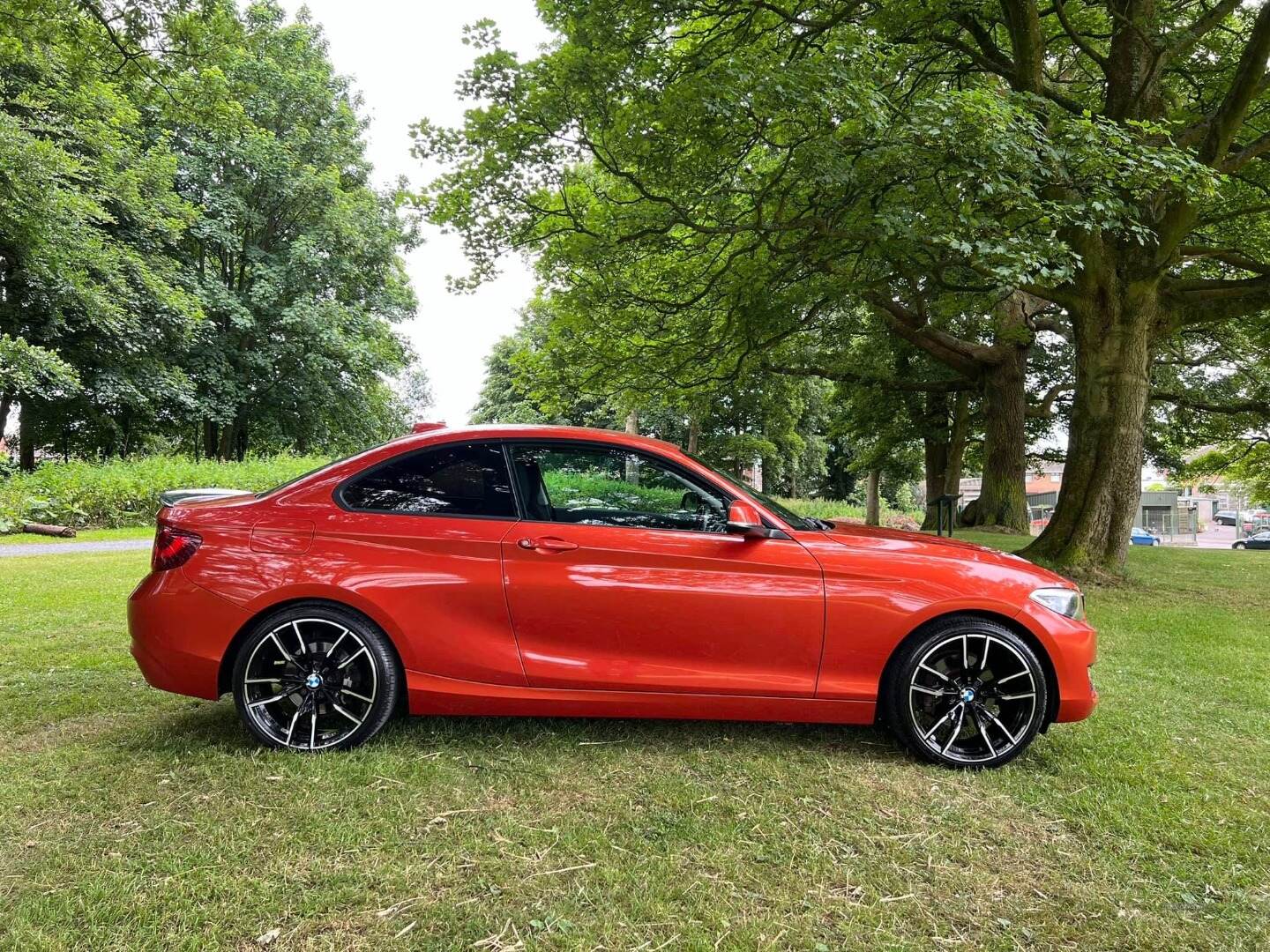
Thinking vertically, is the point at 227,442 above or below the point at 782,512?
above

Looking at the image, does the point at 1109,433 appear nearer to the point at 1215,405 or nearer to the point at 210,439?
the point at 1215,405

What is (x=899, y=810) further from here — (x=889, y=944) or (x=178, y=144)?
(x=178, y=144)

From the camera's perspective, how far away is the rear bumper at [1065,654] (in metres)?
3.21

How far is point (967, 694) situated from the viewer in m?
3.21

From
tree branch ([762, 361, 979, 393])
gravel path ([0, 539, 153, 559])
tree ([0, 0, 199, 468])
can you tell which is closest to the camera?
gravel path ([0, 539, 153, 559])

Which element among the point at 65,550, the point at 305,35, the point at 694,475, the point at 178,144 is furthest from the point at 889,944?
the point at 305,35

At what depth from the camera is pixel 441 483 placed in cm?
339

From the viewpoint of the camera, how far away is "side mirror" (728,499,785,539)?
126 inches

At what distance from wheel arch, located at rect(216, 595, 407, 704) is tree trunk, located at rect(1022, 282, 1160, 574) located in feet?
27.3

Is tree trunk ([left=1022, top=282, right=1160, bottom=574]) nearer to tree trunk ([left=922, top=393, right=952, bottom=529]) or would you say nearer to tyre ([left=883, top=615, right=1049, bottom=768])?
tyre ([left=883, top=615, right=1049, bottom=768])

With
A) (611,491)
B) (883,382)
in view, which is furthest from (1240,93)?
(883,382)

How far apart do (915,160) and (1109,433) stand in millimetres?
4671

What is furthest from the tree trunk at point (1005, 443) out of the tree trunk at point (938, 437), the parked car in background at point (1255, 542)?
the parked car in background at point (1255, 542)

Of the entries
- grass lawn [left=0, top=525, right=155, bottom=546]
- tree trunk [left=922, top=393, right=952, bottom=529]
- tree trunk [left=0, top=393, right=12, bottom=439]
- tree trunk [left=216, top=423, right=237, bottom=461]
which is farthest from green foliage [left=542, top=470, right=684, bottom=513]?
tree trunk [left=216, top=423, right=237, bottom=461]
